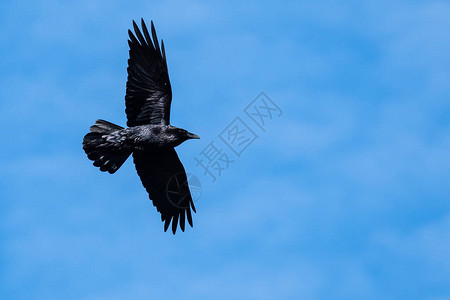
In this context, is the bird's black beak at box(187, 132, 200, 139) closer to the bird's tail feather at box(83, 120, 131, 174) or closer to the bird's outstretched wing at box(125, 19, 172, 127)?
the bird's outstretched wing at box(125, 19, 172, 127)

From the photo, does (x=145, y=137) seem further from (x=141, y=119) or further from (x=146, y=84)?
(x=146, y=84)

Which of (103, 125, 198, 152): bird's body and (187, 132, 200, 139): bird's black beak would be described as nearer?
(103, 125, 198, 152): bird's body

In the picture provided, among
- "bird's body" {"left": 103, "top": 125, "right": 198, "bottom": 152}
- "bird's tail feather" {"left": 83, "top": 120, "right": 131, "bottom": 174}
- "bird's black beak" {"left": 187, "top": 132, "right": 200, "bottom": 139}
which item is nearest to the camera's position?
"bird's body" {"left": 103, "top": 125, "right": 198, "bottom": 152}

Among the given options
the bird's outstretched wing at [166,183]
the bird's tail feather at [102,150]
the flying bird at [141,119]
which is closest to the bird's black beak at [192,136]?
the flying bird at [141,119]

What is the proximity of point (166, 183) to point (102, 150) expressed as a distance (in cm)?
163

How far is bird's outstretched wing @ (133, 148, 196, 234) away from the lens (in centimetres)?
1683

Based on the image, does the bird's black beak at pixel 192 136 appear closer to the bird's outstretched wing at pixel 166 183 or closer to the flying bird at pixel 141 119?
the flying bird at pixel 141 119

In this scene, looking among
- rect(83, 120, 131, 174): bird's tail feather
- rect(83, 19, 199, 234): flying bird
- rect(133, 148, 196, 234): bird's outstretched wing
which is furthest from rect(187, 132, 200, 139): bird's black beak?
rect(83, 120, 131, 174): bird's tail feather

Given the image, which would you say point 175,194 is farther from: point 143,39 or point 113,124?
point 143,39

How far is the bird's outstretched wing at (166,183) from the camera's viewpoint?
16828mm

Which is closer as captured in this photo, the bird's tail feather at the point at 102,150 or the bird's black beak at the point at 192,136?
the bird's tail feather at the point at 102,150

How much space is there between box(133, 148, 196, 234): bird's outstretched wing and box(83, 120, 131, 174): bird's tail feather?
531 millimetres

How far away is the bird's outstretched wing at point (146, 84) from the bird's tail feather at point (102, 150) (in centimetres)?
48

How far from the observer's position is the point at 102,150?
16328 mm
